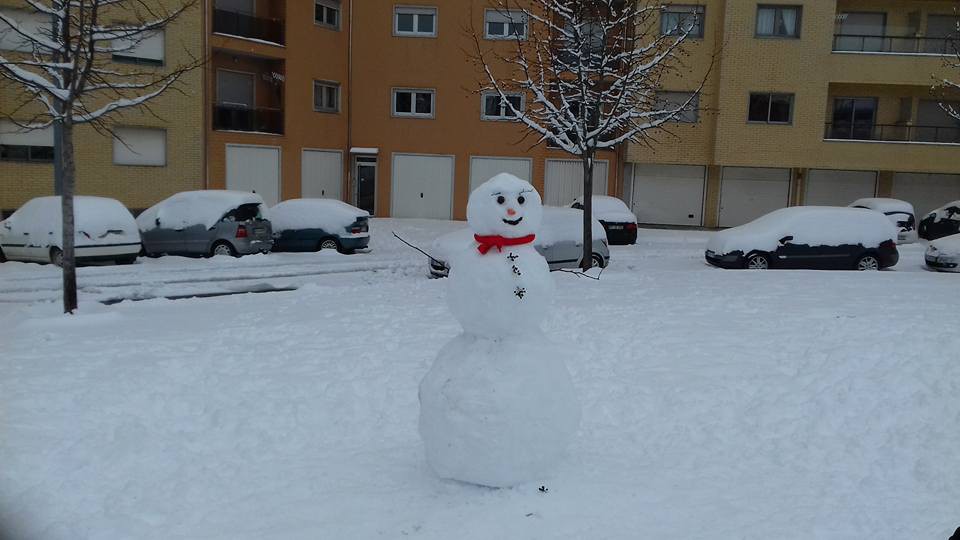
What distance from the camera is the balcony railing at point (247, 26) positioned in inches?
1031

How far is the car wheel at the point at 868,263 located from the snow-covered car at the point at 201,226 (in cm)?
1344

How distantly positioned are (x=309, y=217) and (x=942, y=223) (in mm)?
19633

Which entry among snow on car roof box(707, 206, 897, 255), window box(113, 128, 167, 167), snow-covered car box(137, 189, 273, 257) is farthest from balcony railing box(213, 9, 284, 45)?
snow on car roof box(707, 206, 897, 255)

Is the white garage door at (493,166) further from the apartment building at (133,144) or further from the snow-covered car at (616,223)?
the apartment building at (133,144)

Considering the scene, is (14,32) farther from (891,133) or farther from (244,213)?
(891,133)

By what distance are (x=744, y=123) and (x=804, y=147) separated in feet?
7.71

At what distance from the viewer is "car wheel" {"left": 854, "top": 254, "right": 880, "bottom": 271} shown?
1723 centimetres

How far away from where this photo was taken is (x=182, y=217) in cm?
1820

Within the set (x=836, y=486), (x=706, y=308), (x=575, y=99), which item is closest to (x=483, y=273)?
(x=836, y=486)

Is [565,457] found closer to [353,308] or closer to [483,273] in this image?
[483,273]

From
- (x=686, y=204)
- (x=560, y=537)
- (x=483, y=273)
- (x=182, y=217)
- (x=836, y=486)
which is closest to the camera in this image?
(x=560, y=537)

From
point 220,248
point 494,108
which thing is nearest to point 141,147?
point 220,248

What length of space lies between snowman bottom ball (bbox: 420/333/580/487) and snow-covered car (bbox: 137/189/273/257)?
44.6 ft

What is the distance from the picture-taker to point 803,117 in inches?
1134
